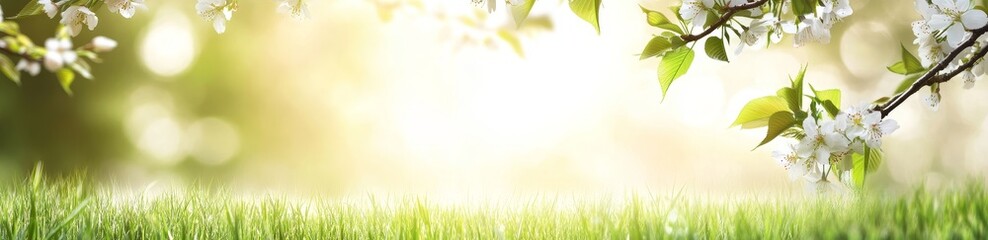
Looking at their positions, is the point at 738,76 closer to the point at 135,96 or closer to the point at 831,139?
the point at 135,96

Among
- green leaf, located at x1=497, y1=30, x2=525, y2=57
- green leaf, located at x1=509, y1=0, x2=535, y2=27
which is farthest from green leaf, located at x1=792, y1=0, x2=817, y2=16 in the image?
green leaf, located at x1=497, y1=30, x2=525, y2=57

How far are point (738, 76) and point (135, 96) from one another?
489 cm

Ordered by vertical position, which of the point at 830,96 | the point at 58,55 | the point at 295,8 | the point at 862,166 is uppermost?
the point at 295,8

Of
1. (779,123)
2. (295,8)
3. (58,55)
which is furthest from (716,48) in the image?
(58,55)

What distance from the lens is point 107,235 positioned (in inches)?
75.5

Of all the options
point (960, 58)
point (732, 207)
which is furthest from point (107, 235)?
point (960, 58)

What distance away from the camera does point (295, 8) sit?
177 cm

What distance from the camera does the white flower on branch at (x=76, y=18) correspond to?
5.36 feet

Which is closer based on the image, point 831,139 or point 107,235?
point 831,139

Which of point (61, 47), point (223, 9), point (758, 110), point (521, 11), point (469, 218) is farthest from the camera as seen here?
point (469, 218)

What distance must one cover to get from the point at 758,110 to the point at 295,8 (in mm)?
921

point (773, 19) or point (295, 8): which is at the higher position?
point (295, 8)

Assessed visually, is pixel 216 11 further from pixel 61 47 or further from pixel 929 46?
pixel 929 46

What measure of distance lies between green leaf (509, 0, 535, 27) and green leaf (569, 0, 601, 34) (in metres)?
0.07
